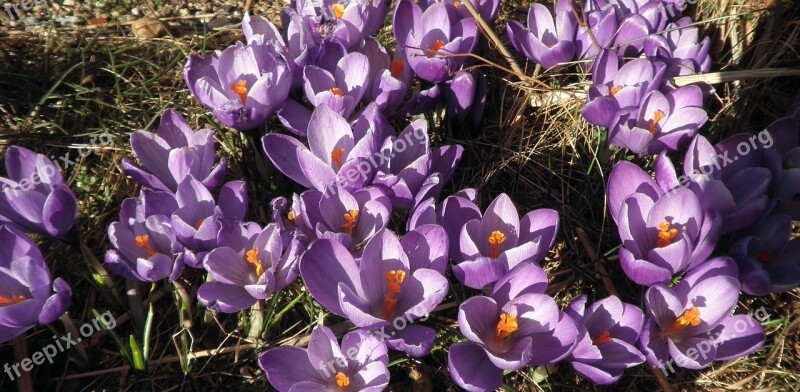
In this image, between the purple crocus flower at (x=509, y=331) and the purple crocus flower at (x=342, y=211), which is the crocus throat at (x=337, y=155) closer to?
the purple crocus flower at (x=342, y=211)

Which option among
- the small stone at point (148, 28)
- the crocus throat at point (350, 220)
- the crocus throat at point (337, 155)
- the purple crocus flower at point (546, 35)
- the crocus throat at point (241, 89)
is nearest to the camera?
the crocus throat at point (350, 220)

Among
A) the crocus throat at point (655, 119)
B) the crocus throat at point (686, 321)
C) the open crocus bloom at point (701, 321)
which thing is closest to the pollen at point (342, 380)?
the open crocus bloom at point (701, 321)

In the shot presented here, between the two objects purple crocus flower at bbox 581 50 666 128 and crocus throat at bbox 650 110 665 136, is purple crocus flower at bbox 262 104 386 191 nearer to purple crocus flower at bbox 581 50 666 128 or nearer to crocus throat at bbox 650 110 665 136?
purple crocus flower at bbox 581 50 666 128

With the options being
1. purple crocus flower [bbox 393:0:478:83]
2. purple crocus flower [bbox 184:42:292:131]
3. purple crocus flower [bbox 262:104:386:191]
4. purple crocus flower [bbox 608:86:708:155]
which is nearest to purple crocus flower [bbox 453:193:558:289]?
purple crocus flower [bbox 262:104:386:191]

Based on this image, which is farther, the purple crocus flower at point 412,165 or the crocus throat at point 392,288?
the purple crocus flower at point 412,165

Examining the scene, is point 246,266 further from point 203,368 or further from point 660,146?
point 660,146

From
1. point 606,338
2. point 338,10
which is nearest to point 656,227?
point 606,338

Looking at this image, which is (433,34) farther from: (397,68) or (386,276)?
(386,276)
